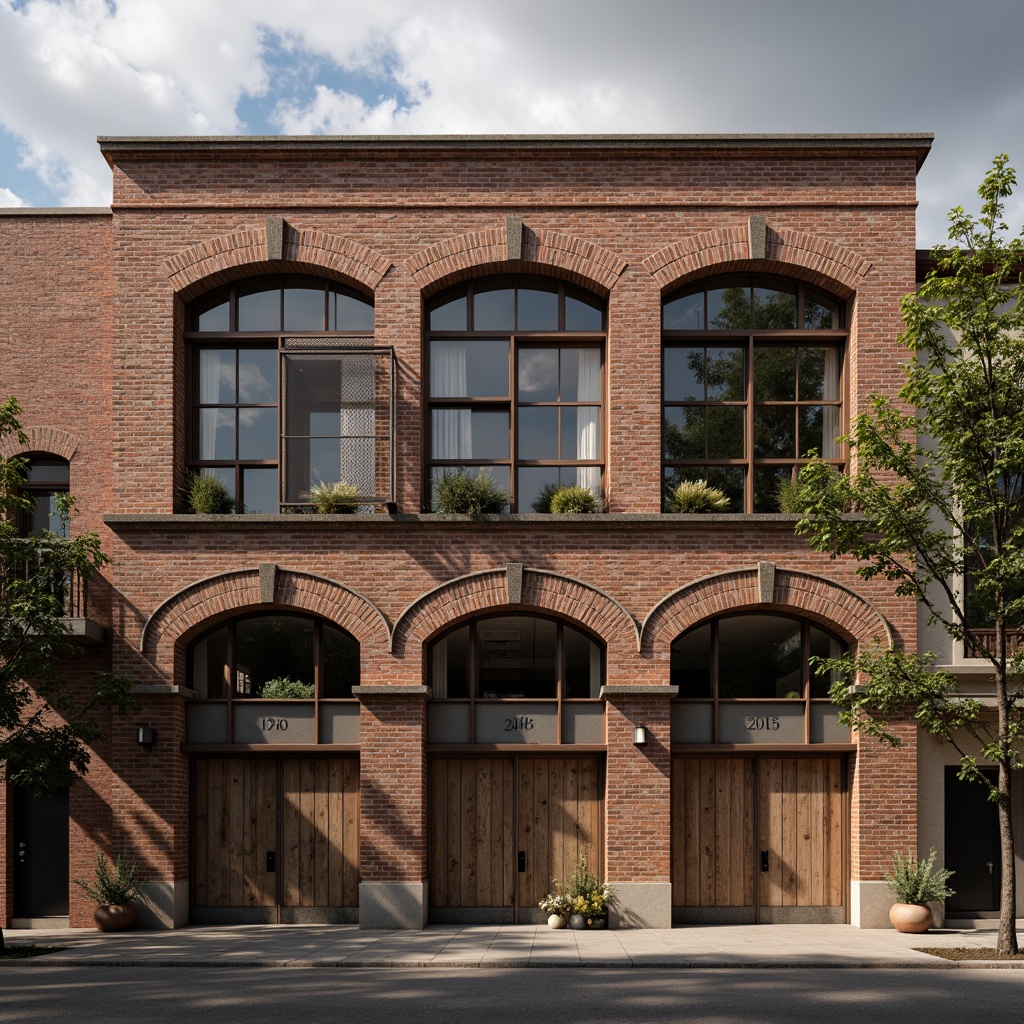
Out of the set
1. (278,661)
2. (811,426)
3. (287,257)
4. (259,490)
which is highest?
(287,257)

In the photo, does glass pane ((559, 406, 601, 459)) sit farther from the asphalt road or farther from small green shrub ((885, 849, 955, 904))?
the asphalt road

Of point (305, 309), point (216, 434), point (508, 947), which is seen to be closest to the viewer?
point (508, 947)

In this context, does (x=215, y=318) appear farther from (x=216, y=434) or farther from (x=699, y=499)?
(x=699, y=499)

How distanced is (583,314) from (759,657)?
257 inches

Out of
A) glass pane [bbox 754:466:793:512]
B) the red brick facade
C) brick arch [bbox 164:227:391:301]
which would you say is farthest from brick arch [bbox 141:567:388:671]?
glass pane [bbox 754:466:793:512]

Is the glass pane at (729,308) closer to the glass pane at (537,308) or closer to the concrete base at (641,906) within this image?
the glass pane at (537,308)

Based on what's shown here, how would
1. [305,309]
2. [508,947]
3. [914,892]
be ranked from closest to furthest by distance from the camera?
A: [508,947]
[914,892]
[305,309]

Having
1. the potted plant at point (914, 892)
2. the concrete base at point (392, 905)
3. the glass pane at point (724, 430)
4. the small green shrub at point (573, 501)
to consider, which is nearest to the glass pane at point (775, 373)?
the glass pane at point (724, 430)

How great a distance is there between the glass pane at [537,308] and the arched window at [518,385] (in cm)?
2

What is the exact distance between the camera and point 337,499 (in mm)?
17953

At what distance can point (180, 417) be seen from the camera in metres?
18.4

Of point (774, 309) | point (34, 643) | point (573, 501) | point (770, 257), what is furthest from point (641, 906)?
point (770, 257)

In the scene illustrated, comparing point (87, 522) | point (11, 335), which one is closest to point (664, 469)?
point (87, 522)

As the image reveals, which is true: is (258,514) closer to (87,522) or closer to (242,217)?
(87,522)
